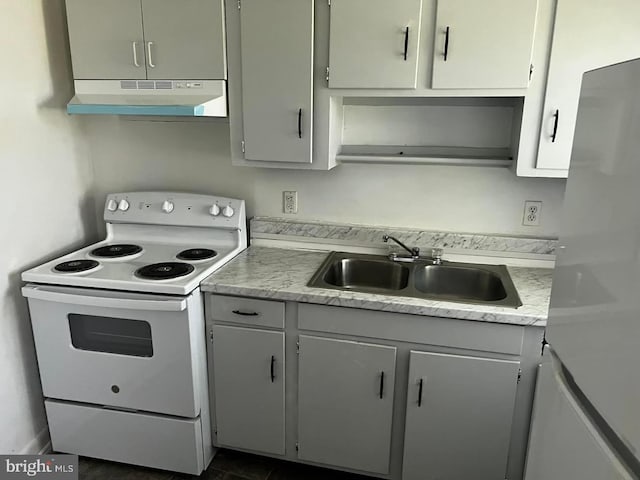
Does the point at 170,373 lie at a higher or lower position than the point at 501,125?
lower

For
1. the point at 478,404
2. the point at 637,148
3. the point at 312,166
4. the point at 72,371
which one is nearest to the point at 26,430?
the point at 72,371

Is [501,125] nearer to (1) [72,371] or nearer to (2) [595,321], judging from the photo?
(2) [595,321]

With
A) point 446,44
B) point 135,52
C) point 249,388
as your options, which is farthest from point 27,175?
point 446,44

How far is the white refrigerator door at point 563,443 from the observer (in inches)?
33.1

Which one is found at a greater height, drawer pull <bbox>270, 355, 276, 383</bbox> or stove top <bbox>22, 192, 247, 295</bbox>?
stove top <bbox>22, 192, 247, 295</bbox>

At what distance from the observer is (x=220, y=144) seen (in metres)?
2.43

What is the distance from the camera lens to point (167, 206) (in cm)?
238

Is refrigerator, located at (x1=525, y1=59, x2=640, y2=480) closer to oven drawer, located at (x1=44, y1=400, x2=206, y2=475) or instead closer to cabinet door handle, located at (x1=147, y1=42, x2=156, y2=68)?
oven drawer, located at (x1=44, y1=400, x2=206, y2=475)

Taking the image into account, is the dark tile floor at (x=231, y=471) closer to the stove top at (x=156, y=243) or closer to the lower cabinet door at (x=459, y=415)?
the lower cabinet door at (x=459, y=415)

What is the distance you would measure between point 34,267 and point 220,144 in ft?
3.29

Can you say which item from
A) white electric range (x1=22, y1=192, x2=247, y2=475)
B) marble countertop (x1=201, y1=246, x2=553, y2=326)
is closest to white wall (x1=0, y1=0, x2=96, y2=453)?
white electric range (x1=22, y1=192, x2=247, y2=475)

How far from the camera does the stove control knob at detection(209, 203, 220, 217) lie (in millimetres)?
2338

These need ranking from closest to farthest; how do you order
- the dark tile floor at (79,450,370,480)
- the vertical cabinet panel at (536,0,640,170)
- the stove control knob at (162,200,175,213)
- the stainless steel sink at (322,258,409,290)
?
the vertical cabinet panel at (536,0,640,170), the dark tile floor at (79,450,370,480), the stainless steel sink at (322,258,409,290), the stove control knob at (162,200,175,213)

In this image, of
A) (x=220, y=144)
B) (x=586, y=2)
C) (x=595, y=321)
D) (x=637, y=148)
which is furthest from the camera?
(x=220, y=144)
